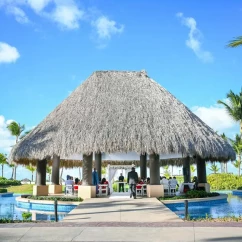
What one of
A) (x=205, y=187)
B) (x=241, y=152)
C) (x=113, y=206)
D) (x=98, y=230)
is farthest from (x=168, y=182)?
(x=241, y=152)

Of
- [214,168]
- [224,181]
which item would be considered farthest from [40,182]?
[214,168]

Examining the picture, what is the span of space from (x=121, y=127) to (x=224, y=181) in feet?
44.3

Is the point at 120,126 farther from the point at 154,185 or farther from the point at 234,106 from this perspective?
the point at 234,106

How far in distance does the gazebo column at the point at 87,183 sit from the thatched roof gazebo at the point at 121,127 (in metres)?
0.16

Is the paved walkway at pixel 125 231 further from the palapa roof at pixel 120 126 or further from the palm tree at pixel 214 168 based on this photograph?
the palm tree at pixel 214 168

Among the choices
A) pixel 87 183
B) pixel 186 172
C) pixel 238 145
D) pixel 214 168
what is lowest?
pixel 87 183

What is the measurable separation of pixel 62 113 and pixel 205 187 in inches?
308

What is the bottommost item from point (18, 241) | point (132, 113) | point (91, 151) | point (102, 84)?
point (18, 241)

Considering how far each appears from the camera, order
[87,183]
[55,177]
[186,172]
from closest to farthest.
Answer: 1. [87,183]
2. [55,177]
3. [186,172]

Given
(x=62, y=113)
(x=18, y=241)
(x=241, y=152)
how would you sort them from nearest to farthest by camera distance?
1. (x=18, y=241)
2. (x=62, y=113)
3. (x=241, y=152)

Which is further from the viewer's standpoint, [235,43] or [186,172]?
[186,172]

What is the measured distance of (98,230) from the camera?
24.0 feet

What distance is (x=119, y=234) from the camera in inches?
271

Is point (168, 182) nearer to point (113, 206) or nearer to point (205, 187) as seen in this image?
point (205, 187)
